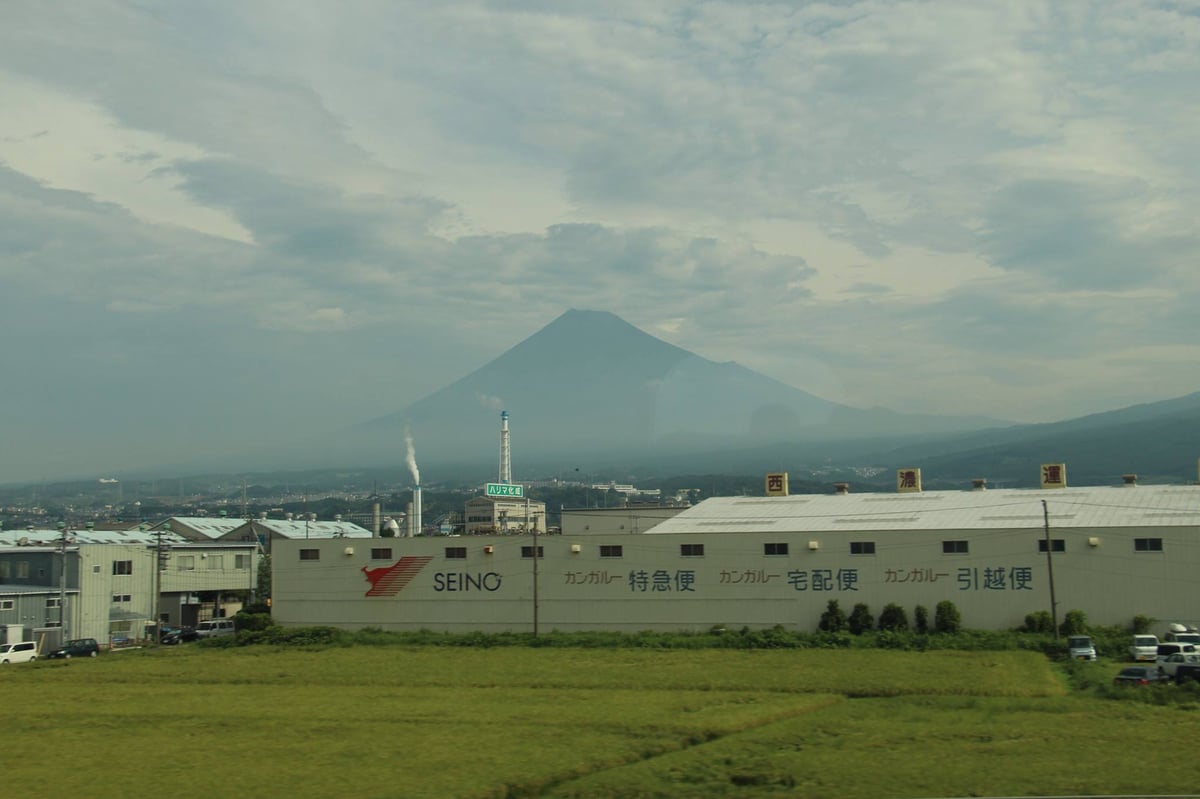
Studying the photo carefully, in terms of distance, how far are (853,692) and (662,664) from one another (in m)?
7.45

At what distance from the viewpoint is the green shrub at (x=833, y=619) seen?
3875 centimetres

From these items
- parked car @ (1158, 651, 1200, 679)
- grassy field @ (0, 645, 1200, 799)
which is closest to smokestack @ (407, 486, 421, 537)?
grassy field @ (0, 645, 1200, 799)

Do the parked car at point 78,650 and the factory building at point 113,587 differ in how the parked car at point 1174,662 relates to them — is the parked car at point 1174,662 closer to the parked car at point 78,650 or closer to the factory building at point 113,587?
the factory building at point 113,587

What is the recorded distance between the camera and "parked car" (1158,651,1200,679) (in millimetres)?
26297

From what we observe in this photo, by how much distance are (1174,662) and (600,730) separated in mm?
14979

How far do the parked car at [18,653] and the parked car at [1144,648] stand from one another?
39.9 metres

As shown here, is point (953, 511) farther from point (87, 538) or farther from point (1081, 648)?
point (87, 538)

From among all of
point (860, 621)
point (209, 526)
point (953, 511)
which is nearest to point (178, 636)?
A: point (860, 621)

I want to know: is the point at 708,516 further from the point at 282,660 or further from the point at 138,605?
the point at 138,605

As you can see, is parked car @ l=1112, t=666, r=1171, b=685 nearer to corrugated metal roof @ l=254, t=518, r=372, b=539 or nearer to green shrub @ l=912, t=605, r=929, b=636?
green shrub @ l=912, t=605, r=929, b=636

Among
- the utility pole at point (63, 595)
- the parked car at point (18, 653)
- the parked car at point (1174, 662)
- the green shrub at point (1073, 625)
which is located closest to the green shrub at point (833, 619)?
the green shrub at point (1073, 625)

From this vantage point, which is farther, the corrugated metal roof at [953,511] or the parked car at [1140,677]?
the corrugated metal roof at [953,511]

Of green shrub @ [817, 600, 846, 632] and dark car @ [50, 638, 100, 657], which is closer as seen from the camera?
green shrub @ [817, 600, 846, 632]

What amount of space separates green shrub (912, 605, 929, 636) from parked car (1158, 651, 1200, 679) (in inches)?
453
